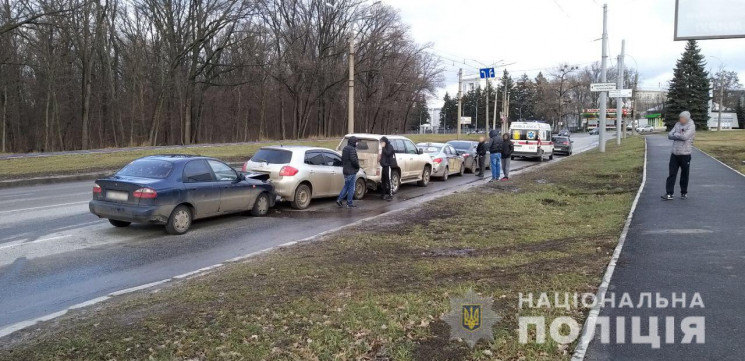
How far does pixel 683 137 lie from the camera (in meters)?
10.3

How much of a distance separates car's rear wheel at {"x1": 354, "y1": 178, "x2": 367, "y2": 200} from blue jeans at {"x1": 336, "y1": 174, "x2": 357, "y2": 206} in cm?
112

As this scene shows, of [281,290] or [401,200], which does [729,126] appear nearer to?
[401,200]

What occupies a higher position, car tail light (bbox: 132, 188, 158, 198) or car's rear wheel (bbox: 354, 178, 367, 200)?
car tail light (bbox: 132, 188, 158, 198)

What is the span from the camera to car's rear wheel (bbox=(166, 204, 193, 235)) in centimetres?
915

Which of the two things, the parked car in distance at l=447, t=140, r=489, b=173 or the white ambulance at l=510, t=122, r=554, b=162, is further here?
the white ambulance at l=510, t=122, r=554, b=162

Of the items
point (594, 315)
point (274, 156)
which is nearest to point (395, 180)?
point (274, 156)

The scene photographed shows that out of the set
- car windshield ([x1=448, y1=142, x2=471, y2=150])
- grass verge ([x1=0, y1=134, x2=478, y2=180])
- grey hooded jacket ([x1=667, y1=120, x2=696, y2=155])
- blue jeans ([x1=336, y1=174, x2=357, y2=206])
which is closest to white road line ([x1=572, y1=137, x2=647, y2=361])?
grey hooded jacket ([x1=667, y1=120, x2=696, y2=155])

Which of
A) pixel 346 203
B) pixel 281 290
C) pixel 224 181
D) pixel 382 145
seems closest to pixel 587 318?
pixel 281 290

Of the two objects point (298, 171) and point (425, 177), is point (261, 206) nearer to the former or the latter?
point (298, 171)

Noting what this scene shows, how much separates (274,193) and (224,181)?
1.53 m

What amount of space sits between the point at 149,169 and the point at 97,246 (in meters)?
1.82

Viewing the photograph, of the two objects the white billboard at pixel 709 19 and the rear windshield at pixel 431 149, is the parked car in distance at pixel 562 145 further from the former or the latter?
the white billboard at pixel 709 19

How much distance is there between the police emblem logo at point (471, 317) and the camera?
14.3 feet

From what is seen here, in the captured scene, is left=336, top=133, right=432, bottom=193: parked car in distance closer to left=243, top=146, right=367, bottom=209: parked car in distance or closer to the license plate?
left=243, top=146, right=367, bottom=209: parked car in distance
